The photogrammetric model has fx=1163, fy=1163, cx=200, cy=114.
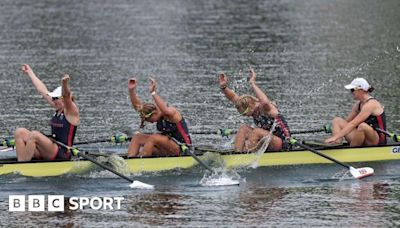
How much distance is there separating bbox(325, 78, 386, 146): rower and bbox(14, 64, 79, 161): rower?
497 centimetres

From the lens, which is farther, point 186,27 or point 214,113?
point 186,27

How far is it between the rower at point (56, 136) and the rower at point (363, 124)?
16.3 ft

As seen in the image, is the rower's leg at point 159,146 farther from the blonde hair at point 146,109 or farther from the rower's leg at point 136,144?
the blonde hair at point 146,109

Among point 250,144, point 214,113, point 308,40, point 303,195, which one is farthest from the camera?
point 308,40

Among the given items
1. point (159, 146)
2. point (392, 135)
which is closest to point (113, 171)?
point (159, 146)

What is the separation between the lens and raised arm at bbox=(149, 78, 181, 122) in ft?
69.3

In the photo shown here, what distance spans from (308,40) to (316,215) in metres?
24.0

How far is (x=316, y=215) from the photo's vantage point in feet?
61.0

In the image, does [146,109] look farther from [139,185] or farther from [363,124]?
[363,124]

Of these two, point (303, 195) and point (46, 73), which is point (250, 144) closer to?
point (303, 195)

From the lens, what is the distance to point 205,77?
33.8 meters

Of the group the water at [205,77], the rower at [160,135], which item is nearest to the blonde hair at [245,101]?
the rower at [160,135]

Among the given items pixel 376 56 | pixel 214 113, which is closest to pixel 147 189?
pixel 214 113

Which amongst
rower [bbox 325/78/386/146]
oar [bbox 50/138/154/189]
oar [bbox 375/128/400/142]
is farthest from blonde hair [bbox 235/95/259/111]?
oar [bbox 50/138/154/189]
